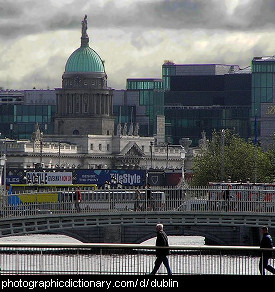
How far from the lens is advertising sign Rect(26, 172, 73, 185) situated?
6900 inches

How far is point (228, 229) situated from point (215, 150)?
179ft

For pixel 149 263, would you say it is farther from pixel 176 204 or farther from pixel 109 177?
pixel 109 177

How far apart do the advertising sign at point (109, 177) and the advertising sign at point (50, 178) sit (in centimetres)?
435

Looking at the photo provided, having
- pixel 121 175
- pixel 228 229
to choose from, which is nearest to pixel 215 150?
pixel 121 175

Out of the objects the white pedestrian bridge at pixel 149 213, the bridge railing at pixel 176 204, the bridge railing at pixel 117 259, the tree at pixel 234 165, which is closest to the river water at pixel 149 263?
the bridge railing at pixel 117 259

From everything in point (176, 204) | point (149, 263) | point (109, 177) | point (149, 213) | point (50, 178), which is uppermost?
point (109, 177)

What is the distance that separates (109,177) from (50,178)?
10.9 m

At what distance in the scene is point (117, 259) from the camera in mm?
53812

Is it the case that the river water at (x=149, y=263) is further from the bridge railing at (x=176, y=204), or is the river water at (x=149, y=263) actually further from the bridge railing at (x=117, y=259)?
the bridge railing at (x=176, y=204)

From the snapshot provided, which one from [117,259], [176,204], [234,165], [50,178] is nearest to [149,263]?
[117,259]

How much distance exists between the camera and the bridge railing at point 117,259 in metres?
53.0

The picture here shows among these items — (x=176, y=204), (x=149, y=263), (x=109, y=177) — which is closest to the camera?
(x=149, y=263)
